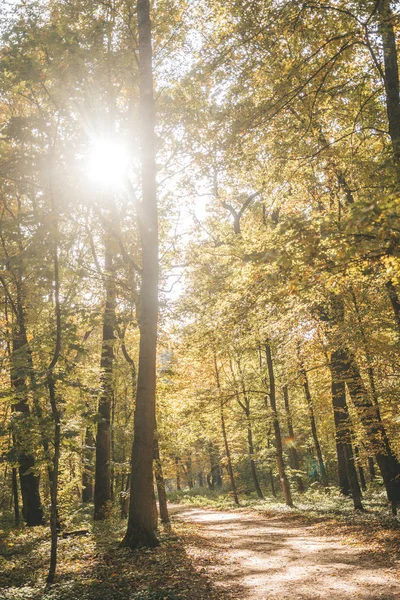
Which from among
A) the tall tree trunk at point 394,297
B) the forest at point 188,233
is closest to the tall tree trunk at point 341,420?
the forest at point 188,233

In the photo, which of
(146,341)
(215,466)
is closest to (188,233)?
(146,341)

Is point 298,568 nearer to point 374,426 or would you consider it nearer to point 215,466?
point 374,426

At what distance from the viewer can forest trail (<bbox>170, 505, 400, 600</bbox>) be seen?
19.9 ft

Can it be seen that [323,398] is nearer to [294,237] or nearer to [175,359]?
[175,359]

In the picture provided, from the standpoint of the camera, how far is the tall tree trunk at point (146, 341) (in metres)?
8.06

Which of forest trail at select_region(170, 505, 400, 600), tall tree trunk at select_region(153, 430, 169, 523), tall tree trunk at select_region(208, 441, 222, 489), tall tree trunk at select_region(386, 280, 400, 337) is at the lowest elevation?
tall tree trunk at select_region(208, 441, 222, 489)

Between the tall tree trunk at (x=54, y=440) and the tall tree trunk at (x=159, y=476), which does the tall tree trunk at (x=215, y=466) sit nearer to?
the tall tree trunk at (x=159, y=476)

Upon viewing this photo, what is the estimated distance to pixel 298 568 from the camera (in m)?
7.53

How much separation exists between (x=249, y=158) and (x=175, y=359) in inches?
410

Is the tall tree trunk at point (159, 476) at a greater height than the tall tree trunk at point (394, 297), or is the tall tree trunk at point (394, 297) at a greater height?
the tall tree trunk at point (394, 297)

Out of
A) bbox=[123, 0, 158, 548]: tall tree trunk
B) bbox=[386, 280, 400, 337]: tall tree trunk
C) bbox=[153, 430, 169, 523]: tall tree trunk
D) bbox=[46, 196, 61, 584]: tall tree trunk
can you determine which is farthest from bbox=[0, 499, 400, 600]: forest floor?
bbox=[386, 280, 400, 337]: tall tree trunk

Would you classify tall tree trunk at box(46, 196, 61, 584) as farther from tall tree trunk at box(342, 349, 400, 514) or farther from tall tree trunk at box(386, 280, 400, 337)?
tall tree trunk at box(342, 349, 400, 514)

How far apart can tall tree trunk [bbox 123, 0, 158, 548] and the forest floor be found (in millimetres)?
619

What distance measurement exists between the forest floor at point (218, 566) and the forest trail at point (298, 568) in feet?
0.05
